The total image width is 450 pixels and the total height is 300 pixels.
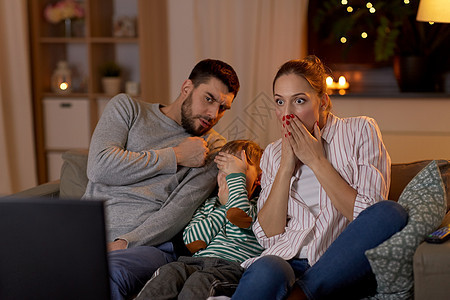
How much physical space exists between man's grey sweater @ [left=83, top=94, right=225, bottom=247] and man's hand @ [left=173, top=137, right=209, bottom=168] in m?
0.03

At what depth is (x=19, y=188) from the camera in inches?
166

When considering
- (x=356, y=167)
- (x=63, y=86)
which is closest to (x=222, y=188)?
(x=356, y=167)

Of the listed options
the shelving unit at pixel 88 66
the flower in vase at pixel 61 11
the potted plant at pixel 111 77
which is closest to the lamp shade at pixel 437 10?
the shelving unit at pixel 88 66

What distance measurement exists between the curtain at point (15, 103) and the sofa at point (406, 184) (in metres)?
1.86

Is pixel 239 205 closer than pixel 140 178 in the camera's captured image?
Yes

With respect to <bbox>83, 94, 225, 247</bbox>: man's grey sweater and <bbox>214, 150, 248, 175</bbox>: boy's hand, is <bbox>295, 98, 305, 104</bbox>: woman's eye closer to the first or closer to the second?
<bbox>214, 150, 248, 175</bbox>: boy's hand

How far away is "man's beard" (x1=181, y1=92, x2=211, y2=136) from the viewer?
2.21m

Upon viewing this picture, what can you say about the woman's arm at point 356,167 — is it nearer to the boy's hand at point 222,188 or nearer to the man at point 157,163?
the boy's hand at point 222,188

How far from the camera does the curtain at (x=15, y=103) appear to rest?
159 inches

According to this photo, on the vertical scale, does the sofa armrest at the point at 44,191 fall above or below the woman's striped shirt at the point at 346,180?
below

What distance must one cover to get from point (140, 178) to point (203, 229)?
322 mm

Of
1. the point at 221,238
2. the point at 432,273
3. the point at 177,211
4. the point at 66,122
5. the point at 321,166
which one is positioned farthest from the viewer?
the point at 66,122

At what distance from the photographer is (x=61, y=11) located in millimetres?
4113

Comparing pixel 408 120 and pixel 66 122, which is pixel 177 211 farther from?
pixel 66 122
